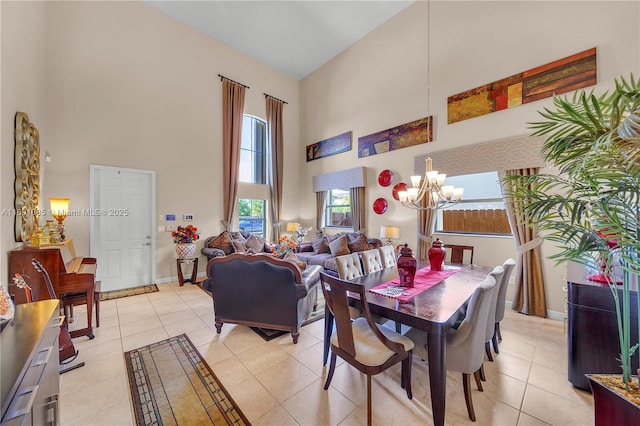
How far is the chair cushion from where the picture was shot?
1684 millimetres

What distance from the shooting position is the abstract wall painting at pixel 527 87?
10.5 feet

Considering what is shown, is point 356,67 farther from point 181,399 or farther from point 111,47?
point 181,399

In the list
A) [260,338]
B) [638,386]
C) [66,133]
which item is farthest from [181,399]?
[66,133]

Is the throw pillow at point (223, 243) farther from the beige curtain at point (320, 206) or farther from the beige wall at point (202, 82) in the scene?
the beige curtain at point (320, 206)

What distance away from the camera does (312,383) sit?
2.09m

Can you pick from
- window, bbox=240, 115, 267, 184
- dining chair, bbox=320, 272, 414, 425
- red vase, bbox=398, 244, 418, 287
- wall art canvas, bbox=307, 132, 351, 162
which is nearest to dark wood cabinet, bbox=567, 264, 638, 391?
red vase, bbox=398, 244, 418, 287

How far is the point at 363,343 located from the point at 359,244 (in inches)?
138

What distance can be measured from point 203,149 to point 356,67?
13.9 feet

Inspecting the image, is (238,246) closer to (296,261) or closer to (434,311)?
(296,261)

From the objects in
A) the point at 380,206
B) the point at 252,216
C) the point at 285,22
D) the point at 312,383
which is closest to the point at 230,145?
the point at 252,216

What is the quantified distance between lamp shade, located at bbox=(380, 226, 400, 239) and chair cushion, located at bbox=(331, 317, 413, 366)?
3102 mm

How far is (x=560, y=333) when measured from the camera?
2957mm

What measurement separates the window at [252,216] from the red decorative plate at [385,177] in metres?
3.41

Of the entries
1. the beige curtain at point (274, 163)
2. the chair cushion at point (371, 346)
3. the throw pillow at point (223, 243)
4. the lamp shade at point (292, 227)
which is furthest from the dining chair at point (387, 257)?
the beige curtain at point (274, 163)
